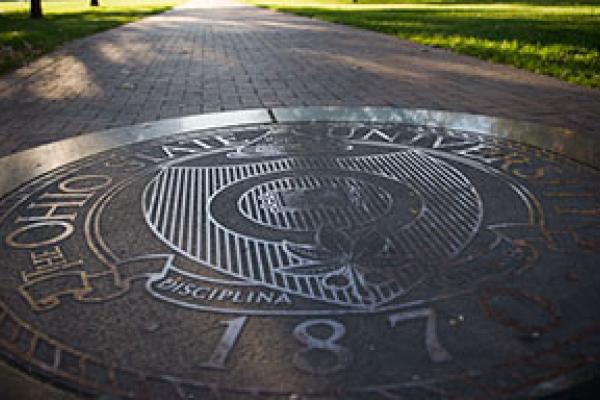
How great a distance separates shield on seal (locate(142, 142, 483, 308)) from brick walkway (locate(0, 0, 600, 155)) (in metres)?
1.67

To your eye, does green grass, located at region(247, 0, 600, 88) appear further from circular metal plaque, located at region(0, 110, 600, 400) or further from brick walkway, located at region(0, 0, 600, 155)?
circular metal plaque, located at region(0, 110, 600, 400)

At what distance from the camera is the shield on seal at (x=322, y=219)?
1.87 m

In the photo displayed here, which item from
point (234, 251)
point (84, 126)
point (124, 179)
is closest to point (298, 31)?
point (84, 126)

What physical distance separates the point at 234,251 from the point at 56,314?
2.14 feet

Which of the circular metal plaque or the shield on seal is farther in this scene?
the shield on seal

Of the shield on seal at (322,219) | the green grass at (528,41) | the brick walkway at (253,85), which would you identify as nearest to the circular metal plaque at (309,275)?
the shield on seal at (322,219)

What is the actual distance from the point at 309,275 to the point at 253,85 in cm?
419

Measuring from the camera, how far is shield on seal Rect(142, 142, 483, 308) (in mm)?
1872

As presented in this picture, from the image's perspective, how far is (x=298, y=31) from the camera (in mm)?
11773

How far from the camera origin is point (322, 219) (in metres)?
2.29

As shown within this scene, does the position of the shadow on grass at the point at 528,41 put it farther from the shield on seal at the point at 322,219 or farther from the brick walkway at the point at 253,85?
the shield on seal at the point at 322,219

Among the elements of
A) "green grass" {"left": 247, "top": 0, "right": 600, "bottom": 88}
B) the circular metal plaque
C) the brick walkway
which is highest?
"green grass" {"left": 247, "top": 0, "right": 600, "bottom": 88}

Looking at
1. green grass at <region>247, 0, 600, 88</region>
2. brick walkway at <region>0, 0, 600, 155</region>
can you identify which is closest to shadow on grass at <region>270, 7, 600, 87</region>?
green grass at <region>247, 0, 600, 88</region>

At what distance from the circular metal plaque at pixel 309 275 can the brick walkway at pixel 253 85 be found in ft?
4.72
